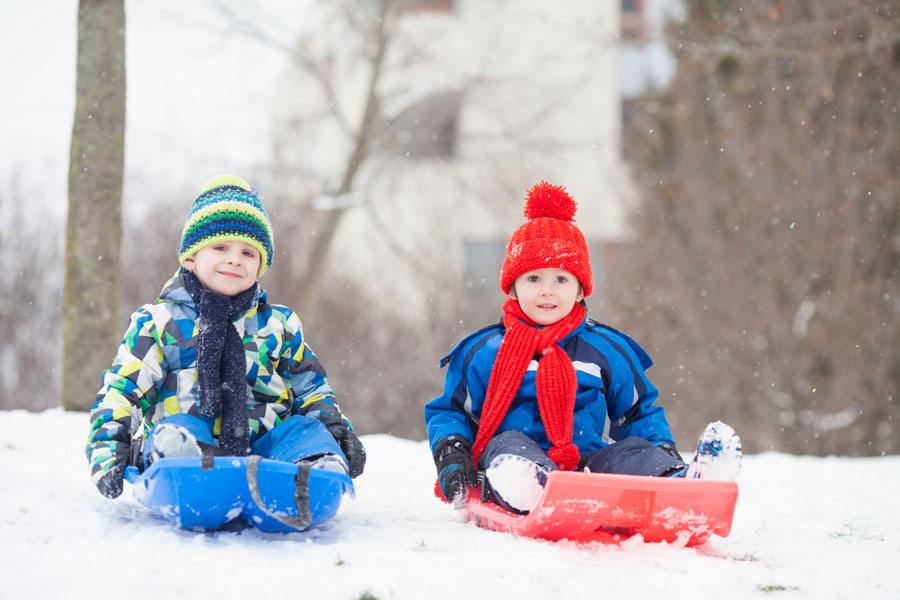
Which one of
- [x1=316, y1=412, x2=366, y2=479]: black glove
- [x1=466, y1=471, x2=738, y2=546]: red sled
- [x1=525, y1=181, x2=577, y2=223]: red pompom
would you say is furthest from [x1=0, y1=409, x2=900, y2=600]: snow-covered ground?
[x1=525, y1=181, x2=577, y2=223]: red pompom

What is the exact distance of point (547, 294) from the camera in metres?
3.03

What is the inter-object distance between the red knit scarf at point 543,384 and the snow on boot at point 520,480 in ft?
1.21

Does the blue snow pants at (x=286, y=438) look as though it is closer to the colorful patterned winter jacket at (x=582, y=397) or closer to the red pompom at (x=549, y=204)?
the colorful patterned winter jacket at (x=582, y=397)

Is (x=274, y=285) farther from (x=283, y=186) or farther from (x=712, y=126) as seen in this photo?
(x=712, y=126)

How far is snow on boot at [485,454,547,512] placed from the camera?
2.41 meters

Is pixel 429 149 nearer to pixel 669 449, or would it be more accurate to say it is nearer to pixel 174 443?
pixel 669 449

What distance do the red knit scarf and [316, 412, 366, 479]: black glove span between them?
1.37 feet

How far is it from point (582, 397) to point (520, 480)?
0.61 m

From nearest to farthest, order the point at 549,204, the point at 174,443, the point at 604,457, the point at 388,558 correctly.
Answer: the point at 388,558 → the point at 174,443 → the point at 604,457 → the point at 549,204

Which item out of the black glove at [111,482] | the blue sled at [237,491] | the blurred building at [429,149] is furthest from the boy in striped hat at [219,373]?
the blurred building at [429,149]

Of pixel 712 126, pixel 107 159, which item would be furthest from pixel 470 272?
pixel 107 159

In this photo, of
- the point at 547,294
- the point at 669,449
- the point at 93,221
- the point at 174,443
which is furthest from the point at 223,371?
the point at 93,221

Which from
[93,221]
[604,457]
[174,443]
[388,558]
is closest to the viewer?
[388,558]

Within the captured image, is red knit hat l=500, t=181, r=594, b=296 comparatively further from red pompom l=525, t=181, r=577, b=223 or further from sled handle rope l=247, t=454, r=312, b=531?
sled handle rope l=247, t=454, r=312, b=531
